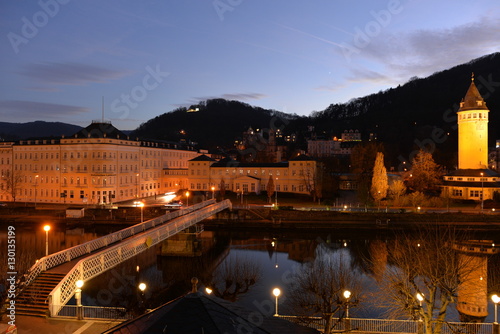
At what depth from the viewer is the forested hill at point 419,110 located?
4033 inches

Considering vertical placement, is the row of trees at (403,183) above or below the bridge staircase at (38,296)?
above

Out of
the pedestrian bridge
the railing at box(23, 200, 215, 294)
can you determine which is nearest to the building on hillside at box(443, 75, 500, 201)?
the pedestrian bridge

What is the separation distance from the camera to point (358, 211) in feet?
148

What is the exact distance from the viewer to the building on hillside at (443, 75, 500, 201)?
50.1m

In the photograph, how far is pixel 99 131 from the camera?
54.2m

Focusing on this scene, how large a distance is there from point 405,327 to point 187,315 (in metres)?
13.2

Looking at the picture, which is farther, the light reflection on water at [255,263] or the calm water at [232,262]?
the calm water at [232,262]

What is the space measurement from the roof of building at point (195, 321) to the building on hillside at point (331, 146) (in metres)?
121

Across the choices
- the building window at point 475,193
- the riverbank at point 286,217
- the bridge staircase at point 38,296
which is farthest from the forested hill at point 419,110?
the bridge staircase at point 38,296

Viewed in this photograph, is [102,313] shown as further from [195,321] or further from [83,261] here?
[195,321]

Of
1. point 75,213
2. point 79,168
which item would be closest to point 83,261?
point 75,213

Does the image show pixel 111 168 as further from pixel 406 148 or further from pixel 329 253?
pixel 406 148

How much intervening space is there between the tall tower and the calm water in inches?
697

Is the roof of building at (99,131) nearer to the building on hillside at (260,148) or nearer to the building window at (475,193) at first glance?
the building window at (475,193)
